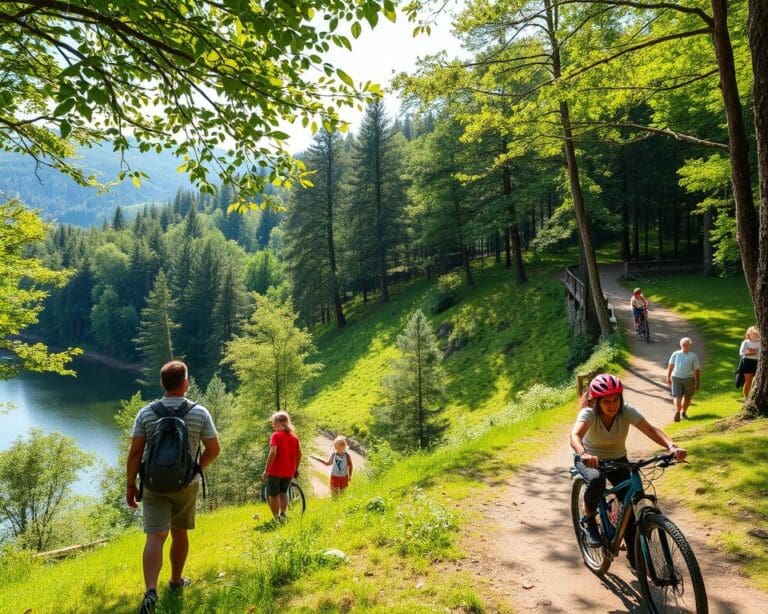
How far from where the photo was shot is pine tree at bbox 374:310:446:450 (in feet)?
65.6

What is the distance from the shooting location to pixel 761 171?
795 cm

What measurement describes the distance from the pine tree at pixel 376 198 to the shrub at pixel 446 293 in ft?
28.5

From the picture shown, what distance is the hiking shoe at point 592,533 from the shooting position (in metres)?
4.82

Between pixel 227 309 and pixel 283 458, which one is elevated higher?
pixel 283 458

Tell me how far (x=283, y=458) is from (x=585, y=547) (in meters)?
4.48

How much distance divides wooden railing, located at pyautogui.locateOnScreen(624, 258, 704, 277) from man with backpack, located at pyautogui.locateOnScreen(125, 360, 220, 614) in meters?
31.9

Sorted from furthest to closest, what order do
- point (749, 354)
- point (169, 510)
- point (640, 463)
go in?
point (749, 354) → point (169, 510) → point (640, 463)

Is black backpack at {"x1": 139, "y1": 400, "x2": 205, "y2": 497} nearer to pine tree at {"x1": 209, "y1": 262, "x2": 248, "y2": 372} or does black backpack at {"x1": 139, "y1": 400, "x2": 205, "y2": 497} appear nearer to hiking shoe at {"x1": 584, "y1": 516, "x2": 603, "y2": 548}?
hiking shoe at {"x1": 584, "y1": 516, "x2": 603, "y2": 548}

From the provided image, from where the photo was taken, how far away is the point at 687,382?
1112cm

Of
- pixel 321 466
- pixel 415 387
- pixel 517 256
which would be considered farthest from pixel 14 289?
pixel 517 256

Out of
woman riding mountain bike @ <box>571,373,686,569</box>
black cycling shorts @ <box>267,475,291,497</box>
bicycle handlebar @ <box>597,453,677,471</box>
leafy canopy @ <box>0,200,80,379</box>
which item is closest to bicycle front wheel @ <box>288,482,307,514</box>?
black cycling shorts @ <box>267,475,291,497</box>

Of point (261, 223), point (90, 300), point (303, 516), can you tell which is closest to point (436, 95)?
point (303, 516)

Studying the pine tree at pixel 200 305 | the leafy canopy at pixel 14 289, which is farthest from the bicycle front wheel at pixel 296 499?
the pine tree at pixel 200 305

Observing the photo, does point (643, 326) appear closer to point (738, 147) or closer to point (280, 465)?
point (738, 147)
